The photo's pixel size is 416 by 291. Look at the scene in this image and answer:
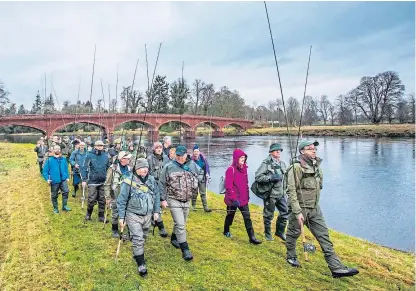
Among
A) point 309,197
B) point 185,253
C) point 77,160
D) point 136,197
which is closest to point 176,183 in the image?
point 136,197

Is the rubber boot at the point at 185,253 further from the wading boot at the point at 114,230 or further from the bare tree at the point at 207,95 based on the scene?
the bare tree at the point at 207,95

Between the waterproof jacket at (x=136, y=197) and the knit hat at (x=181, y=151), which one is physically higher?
the knit hat at (x=181, y=151)

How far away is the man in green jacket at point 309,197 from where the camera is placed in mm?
4805

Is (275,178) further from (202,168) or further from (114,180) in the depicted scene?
(114,180)

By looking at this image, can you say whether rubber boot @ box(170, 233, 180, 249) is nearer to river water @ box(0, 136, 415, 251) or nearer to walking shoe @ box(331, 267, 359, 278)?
walking shoe @ box(331, 267, 359, 278)

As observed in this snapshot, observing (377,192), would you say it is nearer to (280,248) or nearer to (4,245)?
(280,248)

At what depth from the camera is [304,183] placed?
490 cm

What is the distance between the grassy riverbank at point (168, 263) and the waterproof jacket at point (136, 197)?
39.8 inches

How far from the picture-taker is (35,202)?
9.06 m

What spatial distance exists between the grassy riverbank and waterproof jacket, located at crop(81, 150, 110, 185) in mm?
1049

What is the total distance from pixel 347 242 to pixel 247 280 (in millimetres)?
4256

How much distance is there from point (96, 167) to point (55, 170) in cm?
155

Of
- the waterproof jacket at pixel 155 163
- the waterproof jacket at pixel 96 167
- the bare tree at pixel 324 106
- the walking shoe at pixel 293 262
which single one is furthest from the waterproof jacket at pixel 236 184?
the bare tree at pixel 324 106

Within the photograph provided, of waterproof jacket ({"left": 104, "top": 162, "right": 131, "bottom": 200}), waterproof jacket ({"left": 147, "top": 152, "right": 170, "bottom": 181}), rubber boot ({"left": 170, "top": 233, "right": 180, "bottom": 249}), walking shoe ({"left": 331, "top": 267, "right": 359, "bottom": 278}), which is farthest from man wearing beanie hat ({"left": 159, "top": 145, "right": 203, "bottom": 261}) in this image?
walking shoe ({"left": 331, "top": 267, "right": 359, "bottom": 278})
